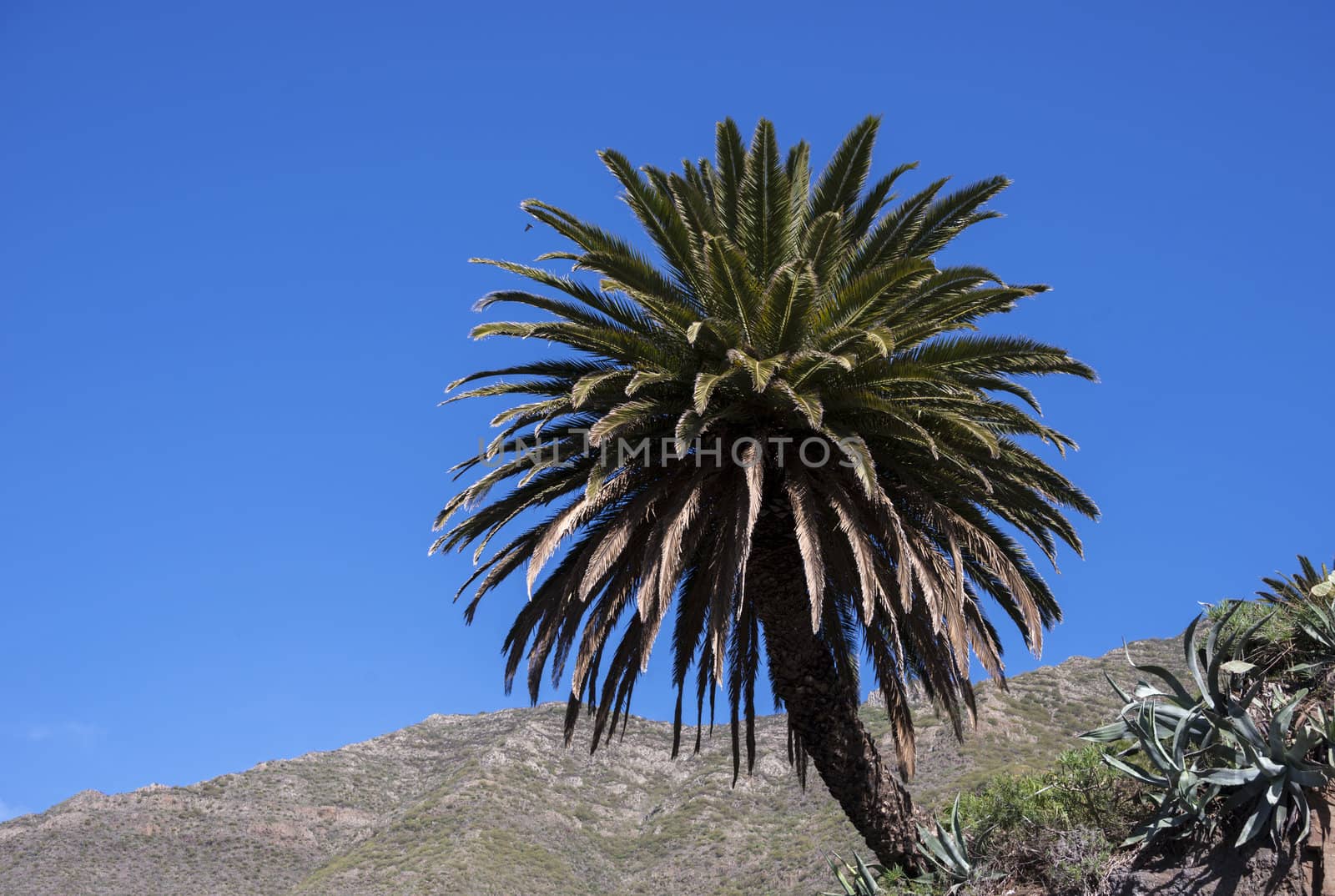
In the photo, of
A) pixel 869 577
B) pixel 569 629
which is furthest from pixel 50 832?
pixel 869 577

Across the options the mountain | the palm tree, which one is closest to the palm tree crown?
the palm tree

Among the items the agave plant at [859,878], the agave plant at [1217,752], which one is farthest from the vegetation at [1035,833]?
the agave plant at [1217,752]

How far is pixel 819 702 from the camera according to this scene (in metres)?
12.9

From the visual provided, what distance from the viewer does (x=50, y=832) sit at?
47.8 m

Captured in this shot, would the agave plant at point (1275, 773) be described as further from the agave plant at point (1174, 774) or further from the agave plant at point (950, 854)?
the agave plant at point (950, 854)

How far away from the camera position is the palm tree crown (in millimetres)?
11695

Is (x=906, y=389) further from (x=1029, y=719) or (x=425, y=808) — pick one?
(x=425, y=808)

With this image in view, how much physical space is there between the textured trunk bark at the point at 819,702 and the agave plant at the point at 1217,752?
2.67 meters

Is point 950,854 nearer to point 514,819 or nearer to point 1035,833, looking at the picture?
point 1035,833

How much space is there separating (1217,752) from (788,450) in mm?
5013

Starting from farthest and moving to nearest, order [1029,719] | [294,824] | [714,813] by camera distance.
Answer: [294,824], [714,813], [1029,719]

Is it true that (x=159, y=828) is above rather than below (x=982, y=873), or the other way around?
above

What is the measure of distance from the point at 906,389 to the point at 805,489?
5.25 feet

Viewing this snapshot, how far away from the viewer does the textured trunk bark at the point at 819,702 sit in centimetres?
1288
